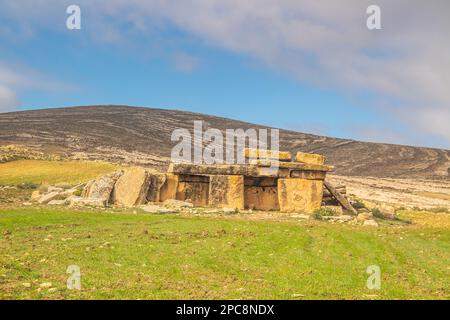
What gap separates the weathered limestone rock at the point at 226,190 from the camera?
1104 inches

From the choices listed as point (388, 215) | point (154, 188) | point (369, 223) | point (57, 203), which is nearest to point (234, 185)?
point (154, 188)

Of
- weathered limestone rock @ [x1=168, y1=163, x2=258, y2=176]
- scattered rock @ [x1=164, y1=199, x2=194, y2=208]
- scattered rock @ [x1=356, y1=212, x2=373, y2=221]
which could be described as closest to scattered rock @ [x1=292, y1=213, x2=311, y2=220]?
scattered rock @ [x1=356, y1=212, x2=373, y2=221]

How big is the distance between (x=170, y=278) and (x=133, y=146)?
205ft

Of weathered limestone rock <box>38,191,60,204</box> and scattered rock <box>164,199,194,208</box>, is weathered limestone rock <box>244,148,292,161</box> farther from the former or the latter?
weathered limestone rock <box>38,191,60,204</box>

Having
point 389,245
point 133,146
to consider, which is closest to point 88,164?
point 133,146

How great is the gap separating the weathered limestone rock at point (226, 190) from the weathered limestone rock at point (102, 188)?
5.46 m

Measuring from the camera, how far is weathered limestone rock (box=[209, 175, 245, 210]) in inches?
1104

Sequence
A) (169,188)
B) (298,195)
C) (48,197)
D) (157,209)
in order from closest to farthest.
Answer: (157,209) < (48,197) < (298,195) < (169,188)

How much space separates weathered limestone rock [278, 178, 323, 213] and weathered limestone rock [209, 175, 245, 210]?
2.19 m

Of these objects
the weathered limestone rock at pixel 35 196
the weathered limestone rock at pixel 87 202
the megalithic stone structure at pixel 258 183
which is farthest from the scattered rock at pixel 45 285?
the weathered limestone rock at pixel 35 196

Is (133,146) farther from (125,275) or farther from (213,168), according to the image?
(125,275)

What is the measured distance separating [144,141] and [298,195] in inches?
2034

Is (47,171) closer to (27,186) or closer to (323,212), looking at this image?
(27,186)

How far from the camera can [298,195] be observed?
27938mm
